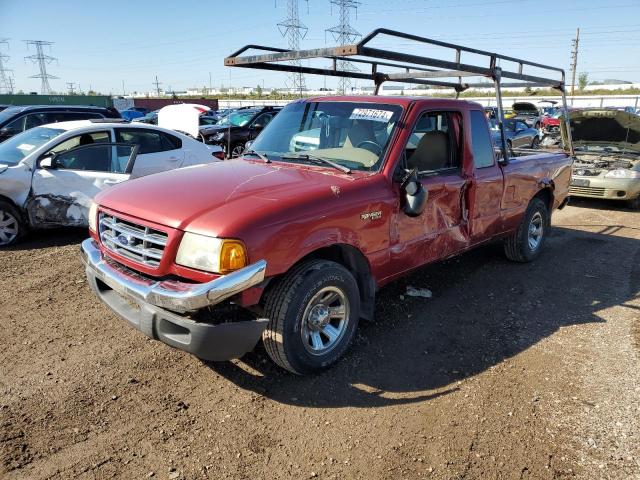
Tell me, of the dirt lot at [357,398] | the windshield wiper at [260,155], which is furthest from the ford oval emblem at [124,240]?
the windshield wiper at [260,155]

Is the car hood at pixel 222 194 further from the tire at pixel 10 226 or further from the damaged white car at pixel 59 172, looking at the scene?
the tire at pixel 10 226

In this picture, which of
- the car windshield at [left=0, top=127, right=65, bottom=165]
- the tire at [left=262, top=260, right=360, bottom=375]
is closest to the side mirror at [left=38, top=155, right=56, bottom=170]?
the car windshield at [left=0, top=127, right=65, bottom=165]

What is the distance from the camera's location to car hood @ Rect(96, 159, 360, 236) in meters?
2.84

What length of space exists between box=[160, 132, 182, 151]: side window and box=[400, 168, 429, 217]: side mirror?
4968mm

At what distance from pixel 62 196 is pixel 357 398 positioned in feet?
16.5

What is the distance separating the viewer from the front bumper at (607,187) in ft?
28.9

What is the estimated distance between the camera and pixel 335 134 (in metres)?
4.08

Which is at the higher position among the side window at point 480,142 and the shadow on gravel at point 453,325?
the side window at point 480,142

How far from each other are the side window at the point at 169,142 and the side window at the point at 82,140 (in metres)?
0.88

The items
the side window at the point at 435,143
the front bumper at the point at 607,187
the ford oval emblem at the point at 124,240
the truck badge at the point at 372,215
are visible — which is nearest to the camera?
the ford oval emblem at the point at 124,240

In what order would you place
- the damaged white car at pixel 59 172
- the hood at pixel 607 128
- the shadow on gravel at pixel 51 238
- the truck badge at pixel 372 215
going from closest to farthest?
the truck badge at pixel 372 215
the damaged white car at pixel 59 172
the shadow on gravel at pixel 51 238
the hood at pixel 607 128

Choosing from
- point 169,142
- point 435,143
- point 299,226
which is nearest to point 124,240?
point 299,226

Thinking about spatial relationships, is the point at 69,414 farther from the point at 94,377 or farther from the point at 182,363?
the point at 182,363

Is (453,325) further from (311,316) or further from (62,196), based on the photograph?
(62,196)
